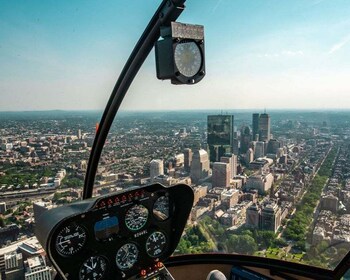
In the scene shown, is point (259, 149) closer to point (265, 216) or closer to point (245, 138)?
point (245, 138)

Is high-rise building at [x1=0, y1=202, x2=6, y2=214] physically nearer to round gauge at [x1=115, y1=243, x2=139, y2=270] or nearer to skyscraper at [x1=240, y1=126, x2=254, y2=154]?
round gauge at [x1=115, y1=243, x2=139, y2=270]

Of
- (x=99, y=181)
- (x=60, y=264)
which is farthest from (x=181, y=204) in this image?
(x=60, y=264)

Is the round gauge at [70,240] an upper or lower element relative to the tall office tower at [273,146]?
lower

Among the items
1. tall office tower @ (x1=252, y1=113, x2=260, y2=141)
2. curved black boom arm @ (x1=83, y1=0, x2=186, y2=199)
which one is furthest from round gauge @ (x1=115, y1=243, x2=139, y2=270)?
tall office tower @ (x1=252, y1=113, x2=260, y2=141)

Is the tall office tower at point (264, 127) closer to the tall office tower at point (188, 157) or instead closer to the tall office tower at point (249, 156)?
the tall office tower at point (249, 156)

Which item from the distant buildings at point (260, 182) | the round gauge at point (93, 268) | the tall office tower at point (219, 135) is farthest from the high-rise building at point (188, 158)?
the round gauge at point (93, 268)

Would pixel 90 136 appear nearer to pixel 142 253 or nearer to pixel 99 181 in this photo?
pixel 99 181
